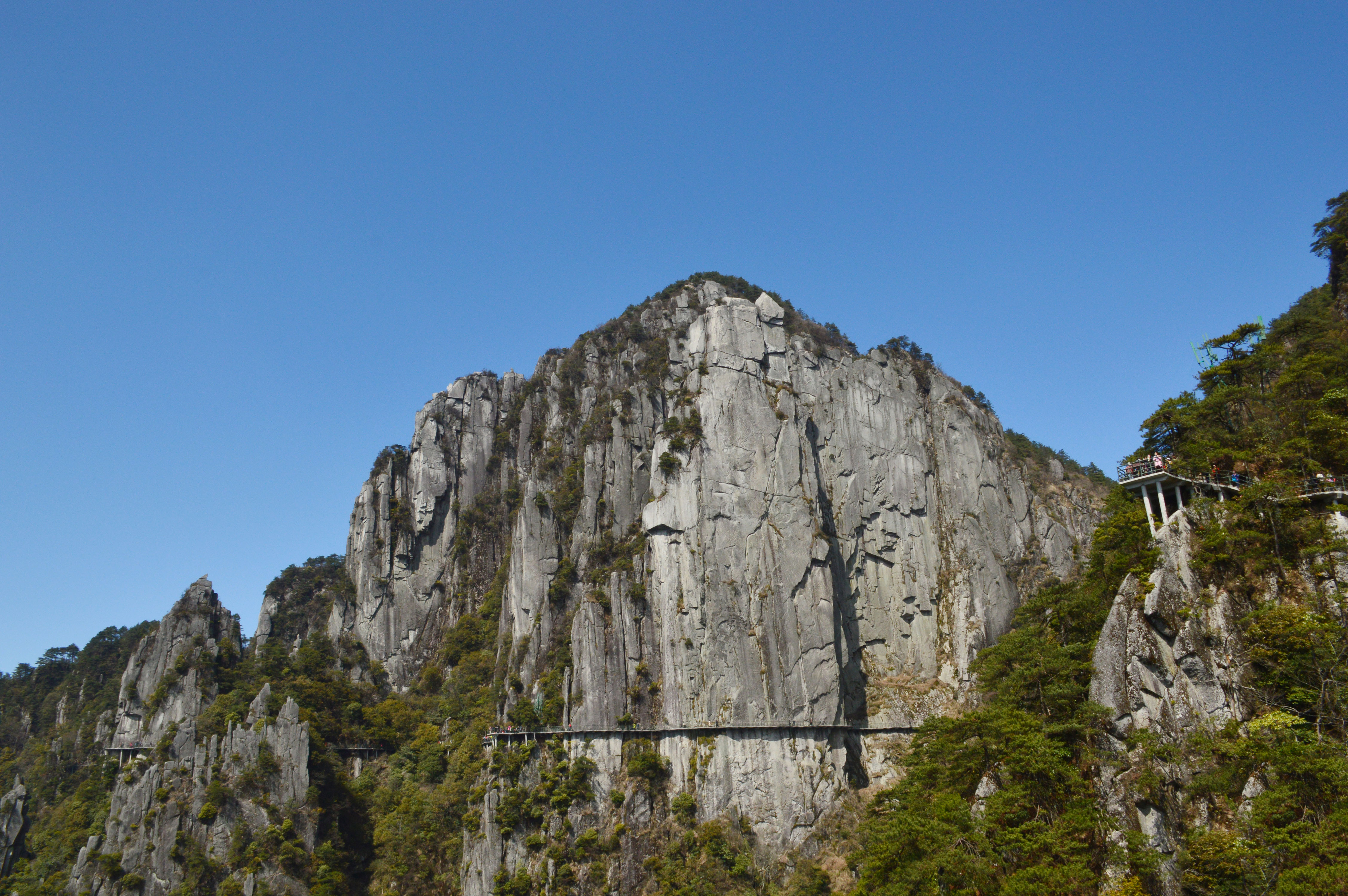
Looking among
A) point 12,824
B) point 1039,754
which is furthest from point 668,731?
point 12,824

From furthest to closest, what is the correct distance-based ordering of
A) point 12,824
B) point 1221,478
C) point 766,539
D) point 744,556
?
point 12,824 → point 766,539 → point 744,556 → point 1221,478

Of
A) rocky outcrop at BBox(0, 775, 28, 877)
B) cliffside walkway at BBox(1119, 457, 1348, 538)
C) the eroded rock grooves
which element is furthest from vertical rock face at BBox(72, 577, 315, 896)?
cliffside walkway at BBox(1119, 457, 1348, 538)

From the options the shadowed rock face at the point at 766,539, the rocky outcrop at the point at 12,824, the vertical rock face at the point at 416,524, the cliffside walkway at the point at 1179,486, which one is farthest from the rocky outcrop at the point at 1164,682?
the rocky outcrop at the point at 12,824

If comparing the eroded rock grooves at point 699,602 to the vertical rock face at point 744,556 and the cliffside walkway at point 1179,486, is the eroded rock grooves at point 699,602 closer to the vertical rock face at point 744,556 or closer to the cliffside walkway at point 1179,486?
the vertical rock face at point 744,556

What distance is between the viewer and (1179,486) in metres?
36.3

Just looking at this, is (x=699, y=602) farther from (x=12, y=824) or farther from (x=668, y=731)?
(x=12, y=824)

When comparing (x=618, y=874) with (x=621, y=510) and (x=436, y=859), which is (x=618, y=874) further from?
(x=621, y=510)

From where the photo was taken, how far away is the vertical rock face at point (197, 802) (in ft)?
206

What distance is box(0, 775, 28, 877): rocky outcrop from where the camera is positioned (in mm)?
76312

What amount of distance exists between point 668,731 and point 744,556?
38.2 feet

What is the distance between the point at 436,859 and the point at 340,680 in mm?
19688

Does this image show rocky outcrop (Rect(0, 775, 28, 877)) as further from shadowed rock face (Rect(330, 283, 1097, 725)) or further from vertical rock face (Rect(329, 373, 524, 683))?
shadowed rock face (Rect(330, 283, 1097, 725))

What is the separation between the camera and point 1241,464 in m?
35.3

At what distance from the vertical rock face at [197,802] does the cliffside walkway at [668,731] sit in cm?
1432
